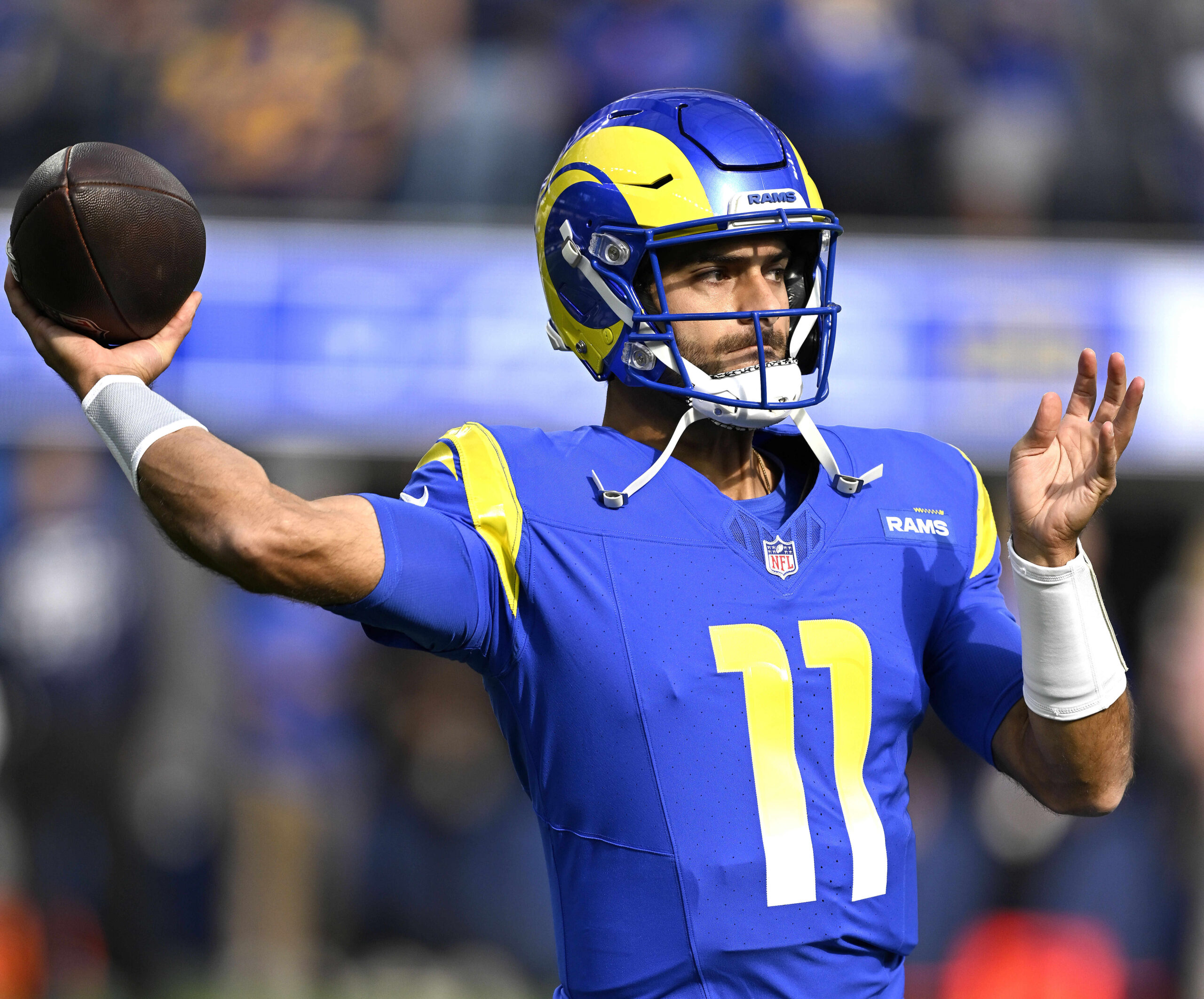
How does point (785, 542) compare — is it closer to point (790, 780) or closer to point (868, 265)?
point (790, 780)

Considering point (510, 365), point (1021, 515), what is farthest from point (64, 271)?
point (510, 365)

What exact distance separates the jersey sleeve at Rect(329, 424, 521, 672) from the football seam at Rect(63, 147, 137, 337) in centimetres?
43

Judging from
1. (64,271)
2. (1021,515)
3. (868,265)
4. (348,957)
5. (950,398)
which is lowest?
(348,957)

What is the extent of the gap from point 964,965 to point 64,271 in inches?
195

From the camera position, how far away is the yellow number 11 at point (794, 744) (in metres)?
2.08

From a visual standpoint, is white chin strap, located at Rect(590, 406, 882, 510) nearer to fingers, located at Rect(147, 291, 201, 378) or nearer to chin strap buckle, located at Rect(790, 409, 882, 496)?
chin strap buckle, located at Rect(790, 409, 882, 496)

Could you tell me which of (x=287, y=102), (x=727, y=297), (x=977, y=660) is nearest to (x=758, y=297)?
(x=727, y=297)

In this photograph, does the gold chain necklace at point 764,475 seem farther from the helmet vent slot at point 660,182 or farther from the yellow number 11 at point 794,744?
the helmet vent slot at point 660,182

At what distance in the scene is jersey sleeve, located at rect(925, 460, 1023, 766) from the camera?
2287 millimetres

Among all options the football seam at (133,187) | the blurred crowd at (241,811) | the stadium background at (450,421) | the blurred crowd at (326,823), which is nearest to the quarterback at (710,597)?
the football seam at (133,187)

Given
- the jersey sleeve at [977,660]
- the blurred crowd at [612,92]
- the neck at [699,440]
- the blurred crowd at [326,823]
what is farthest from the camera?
the blurred crowd at [612,92]

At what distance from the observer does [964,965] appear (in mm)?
5980

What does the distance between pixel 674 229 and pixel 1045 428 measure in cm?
64

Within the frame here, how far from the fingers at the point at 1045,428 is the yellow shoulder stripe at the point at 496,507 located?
0.75 metres
